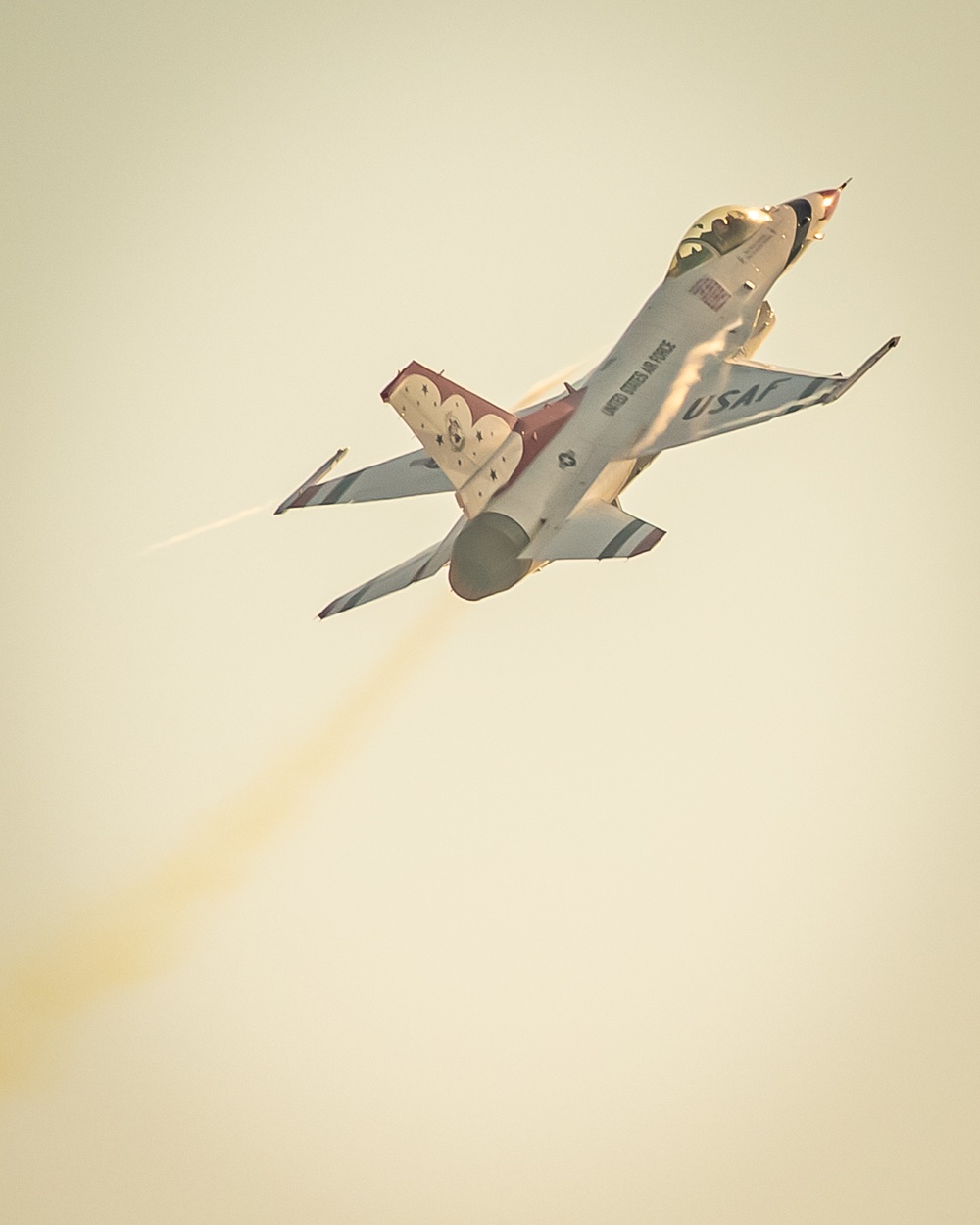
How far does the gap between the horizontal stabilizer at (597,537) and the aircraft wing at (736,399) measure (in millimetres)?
1565

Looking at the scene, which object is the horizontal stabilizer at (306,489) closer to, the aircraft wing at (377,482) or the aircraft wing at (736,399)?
the aircraft wing at (377,482)

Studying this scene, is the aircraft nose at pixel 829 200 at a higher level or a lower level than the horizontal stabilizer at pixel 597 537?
higher

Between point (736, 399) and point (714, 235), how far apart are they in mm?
3680

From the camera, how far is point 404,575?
776 inches

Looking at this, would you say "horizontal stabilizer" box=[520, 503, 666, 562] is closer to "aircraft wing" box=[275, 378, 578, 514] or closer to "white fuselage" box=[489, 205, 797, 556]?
"white fuselage" box=[489, 205, 797, 556]

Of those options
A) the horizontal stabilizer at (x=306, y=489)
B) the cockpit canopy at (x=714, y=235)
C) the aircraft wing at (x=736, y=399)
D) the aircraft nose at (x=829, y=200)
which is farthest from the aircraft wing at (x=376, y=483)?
the aircraft nose at (x=829, y=200)

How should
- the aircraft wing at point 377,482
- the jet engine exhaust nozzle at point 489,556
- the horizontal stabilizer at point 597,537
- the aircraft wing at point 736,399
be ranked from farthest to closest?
the aircraft wing at point 377,482, the aircraft wing at point 736,399, the jet engine exhaust nozzle at point 489,556, the horizontal stabilizer at point 597,537

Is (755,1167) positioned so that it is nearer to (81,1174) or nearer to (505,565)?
(81,1174)

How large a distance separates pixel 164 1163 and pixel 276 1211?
3.22 meters

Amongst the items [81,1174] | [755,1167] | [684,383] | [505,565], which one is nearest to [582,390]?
[684,383]

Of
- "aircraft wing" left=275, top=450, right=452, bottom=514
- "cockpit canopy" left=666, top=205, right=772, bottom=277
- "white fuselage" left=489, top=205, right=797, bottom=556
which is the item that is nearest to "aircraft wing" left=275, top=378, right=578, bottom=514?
"aircraft wing" left=275, top=450, right=452, bottom=514

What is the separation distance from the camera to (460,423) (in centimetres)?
1917

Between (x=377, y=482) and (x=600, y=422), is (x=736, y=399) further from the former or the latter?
(x=377, y=482)

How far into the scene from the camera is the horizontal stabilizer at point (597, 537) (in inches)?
714
